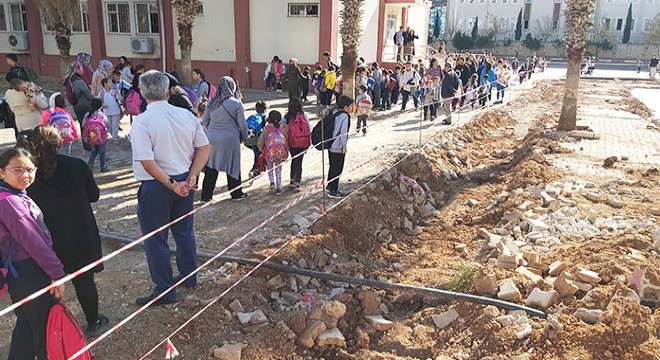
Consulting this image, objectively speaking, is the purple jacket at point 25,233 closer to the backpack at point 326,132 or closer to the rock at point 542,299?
the rock at point 542,299

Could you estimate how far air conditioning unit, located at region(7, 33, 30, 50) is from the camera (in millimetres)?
26125

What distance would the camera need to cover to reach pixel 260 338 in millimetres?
4238

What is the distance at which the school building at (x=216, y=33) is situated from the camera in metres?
20.7

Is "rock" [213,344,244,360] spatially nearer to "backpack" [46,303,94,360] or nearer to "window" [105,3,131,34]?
"backpack" [46,303,94,360]

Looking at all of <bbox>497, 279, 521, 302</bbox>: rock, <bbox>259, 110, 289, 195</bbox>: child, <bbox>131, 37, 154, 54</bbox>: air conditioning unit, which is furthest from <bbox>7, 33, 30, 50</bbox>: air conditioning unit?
<bbox>497, 279, 521, 302</bbox>: rock

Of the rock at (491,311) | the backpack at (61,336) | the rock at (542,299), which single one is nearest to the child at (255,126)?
the rock at (491,311)

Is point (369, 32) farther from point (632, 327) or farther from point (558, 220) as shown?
point (632, 327)

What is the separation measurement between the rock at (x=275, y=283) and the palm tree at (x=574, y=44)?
1069cm

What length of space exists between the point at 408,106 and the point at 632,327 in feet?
48.5

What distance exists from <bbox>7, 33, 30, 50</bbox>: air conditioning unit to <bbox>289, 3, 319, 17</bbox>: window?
1481 cm

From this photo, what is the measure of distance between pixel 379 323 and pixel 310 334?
779mm

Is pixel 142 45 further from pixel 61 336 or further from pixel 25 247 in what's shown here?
pixel 61 336

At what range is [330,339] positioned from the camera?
14.5 feet

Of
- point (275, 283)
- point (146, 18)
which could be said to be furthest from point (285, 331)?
point (146, 18)
